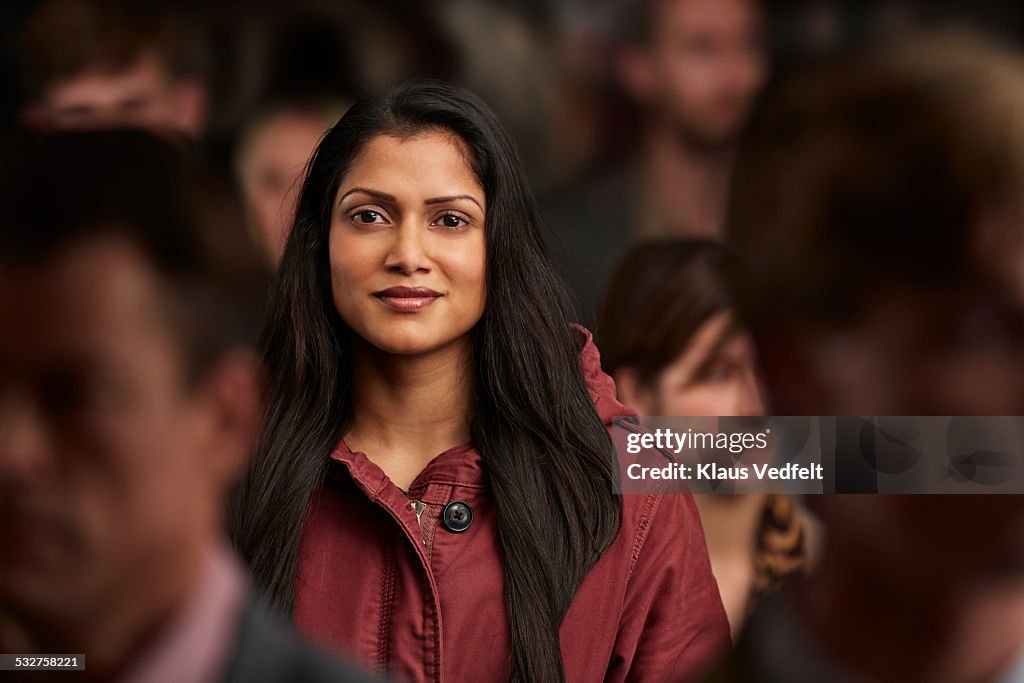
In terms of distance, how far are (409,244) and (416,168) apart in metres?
0.10

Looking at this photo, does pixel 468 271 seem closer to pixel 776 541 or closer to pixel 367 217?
pixel 367 217

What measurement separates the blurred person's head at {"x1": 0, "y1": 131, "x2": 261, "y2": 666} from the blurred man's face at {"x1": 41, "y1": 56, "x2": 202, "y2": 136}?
0.75 m

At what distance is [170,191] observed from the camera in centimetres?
86

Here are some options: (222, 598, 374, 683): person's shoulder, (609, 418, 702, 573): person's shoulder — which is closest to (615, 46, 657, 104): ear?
(609, 418, 702, 573): person's shoulder

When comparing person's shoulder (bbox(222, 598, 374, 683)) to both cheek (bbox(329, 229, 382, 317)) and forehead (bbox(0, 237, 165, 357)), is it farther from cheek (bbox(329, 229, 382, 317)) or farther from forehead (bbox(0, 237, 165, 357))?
cheek (bbox(329, 229, 382, 317))

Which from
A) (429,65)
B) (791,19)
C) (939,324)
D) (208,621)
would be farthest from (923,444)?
(429,65)

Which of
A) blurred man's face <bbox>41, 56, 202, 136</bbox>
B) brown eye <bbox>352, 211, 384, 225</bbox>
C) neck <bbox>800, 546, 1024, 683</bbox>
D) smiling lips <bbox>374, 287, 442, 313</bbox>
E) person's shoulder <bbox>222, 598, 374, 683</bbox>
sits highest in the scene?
blurred man's face <bbox>41, 56, 202, 136</bbox>

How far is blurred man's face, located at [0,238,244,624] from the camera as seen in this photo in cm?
83

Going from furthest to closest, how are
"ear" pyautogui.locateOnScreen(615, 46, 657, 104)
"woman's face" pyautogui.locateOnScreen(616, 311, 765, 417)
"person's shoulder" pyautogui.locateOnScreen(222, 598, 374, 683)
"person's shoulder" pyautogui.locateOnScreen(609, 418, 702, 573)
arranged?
"ear" pyautogui.locateOnScreen(615, 46, 657, 104) → "woman's face" pyautogui.locateOnScreen(616, 311, 765, 417) → "person's shoulder" pyautogui.locateOnScreen(609, 418, 702, 573) → "person's shoulder" pyautogui.locateOnScreen(222, 598, 374, 683)

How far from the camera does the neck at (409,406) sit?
1487 millimetres

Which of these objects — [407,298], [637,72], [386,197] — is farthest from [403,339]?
[637,72]

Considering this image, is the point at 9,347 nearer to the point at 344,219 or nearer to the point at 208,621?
the point at 208,621

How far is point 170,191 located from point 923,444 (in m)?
0.54

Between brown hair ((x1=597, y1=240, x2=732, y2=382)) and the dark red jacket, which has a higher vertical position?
brown hair ((x1=597, y1=240, x2=732, y2=382))
